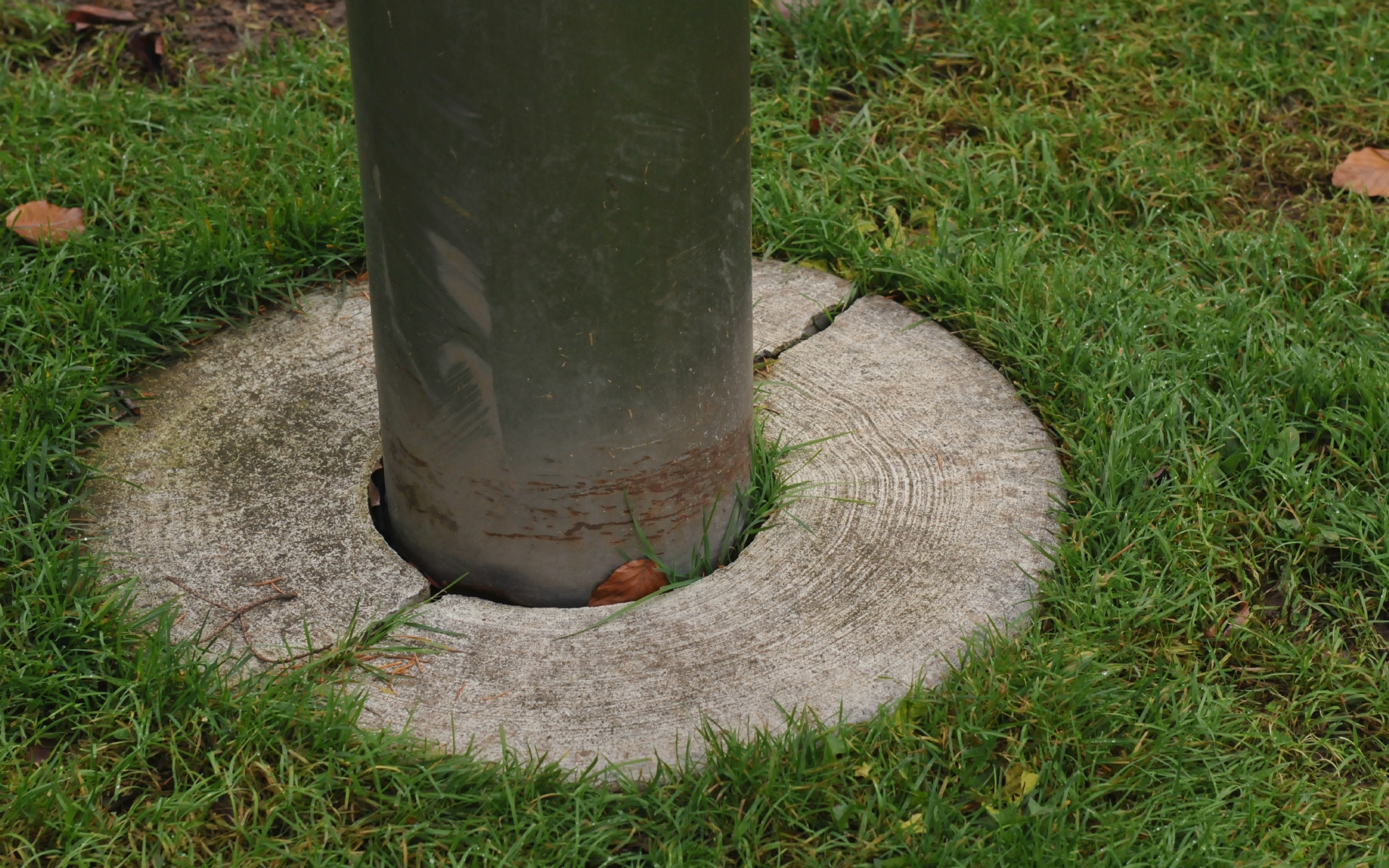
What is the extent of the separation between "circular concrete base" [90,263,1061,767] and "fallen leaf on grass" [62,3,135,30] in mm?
1640

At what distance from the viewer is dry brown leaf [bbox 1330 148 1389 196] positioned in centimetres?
371

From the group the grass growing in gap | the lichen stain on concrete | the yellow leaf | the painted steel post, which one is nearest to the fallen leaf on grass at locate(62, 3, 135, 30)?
the lichen stain on concrete

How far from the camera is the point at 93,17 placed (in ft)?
13.8

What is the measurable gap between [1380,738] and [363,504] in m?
1.89

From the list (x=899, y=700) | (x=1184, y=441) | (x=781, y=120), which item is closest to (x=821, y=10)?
(x=781, y=120)

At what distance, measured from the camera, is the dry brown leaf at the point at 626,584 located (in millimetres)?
2459

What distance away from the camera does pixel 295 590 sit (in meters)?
2.45

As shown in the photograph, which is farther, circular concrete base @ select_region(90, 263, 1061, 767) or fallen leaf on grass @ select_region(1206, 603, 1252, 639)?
fallen leaf on grass @ select_region(1206, 603, 1252, 639)

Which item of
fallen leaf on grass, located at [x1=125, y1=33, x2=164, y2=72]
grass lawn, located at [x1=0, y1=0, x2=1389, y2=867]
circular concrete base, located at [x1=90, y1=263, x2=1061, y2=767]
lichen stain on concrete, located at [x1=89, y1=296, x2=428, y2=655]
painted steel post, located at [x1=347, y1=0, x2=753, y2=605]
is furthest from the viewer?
fallen leaf on grass, located at [x1=125, y1=33, x2=164, y2=72]

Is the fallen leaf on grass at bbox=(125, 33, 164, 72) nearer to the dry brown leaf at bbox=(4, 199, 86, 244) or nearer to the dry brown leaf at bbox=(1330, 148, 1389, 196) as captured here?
the dry brown leaf at bbox=(4, 199, 86, 244)

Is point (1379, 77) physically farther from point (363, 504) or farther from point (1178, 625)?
point (363, 504)

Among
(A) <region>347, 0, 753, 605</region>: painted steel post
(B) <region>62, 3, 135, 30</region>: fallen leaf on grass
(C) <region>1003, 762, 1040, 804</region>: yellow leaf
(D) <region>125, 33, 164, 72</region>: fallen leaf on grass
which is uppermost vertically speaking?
(A) <region>347, 0, 753, 605</region>: painted steel post

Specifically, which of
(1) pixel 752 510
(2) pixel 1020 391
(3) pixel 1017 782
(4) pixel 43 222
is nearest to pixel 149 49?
(4) pixel 43 222

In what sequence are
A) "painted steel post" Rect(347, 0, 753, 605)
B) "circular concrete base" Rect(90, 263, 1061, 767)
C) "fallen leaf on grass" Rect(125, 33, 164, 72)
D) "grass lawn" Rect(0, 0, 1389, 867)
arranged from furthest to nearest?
"fallen leaf on grass" Rect(125, 33, 164, 72), "circular concrete base" Rect(90, 263, 1061, 767), "grass lawn" Rect(0, 0, 1389, 867), "painted steel post" Rect(347, 0, 753, 605)
